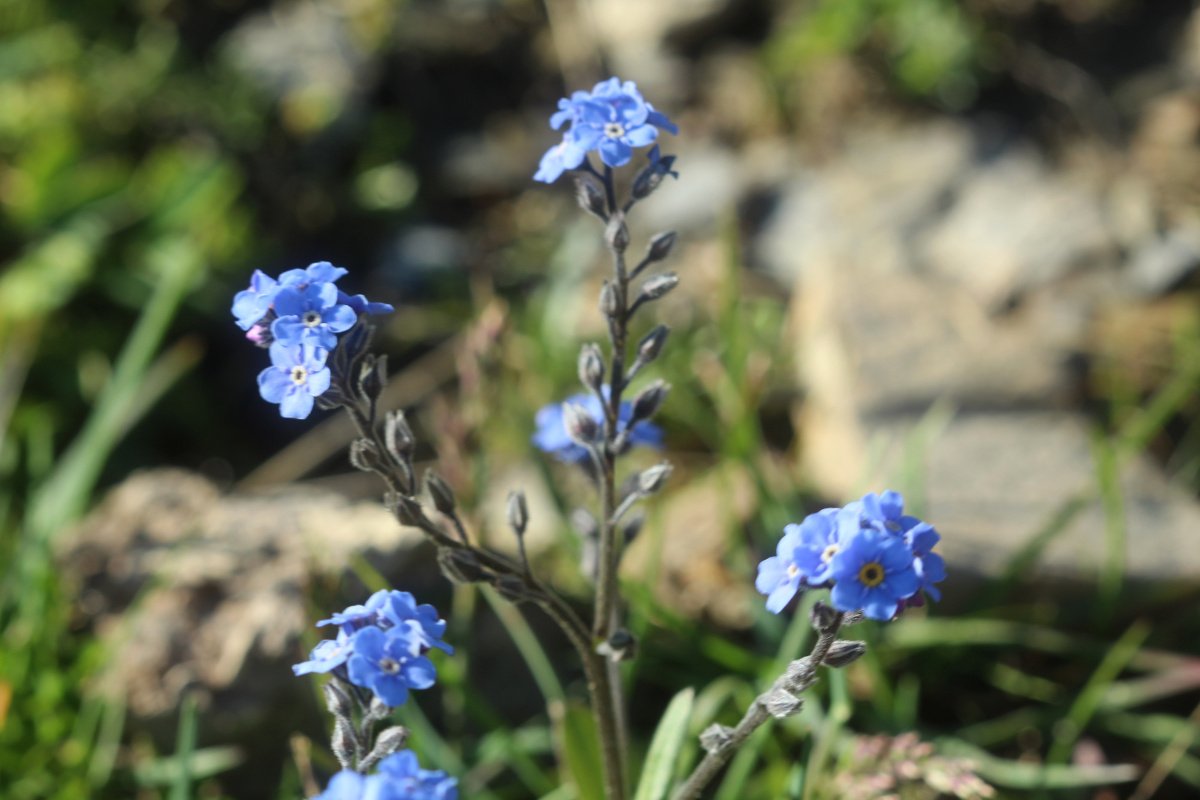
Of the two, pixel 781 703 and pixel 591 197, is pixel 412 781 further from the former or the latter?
pixel 591 197

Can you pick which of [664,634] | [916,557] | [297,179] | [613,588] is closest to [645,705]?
[664,634]

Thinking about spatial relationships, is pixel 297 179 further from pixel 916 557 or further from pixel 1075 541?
pixel 916 557

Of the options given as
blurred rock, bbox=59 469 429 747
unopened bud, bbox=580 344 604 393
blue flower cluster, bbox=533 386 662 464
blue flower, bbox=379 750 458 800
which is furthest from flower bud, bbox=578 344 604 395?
blurred rock, bbox=59 469 429 747

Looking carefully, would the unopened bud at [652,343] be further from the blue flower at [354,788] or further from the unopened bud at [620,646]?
the blue flower at [354,788]

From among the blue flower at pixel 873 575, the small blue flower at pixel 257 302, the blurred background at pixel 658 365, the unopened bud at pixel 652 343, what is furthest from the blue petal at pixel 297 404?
the blurred background at pixel 658 365

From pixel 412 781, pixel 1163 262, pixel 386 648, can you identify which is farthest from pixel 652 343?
pixel 1163 262
